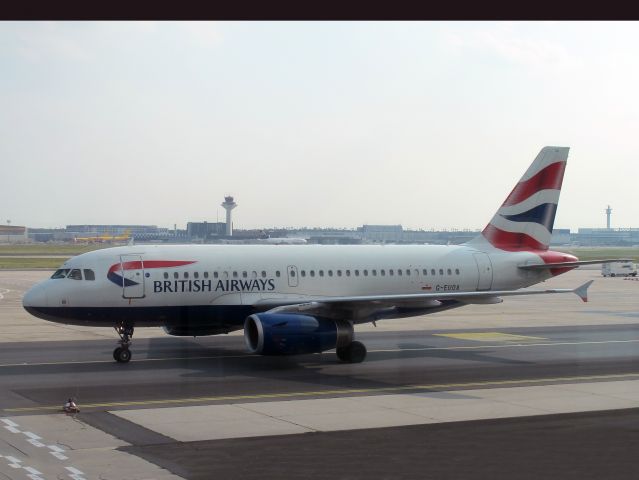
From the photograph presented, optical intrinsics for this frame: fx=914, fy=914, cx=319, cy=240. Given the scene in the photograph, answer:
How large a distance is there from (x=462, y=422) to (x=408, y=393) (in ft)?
14.6

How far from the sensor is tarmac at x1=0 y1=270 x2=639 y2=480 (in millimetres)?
17562

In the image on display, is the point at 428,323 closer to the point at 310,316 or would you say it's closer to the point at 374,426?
the point at 310,316

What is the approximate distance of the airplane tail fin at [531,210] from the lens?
39.8 m

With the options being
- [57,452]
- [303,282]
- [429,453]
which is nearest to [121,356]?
[303,282]

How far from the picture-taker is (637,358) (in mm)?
34219

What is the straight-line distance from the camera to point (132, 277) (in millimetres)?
32750

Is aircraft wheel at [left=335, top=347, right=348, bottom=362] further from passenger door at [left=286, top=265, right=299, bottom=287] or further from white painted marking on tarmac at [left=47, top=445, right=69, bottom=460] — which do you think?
white painted marking on tarmac at [left=47, top=445, right=69, bottom=460]

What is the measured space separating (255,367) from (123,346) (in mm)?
4971

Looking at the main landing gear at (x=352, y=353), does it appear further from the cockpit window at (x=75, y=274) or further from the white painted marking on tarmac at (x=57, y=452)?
the white painted marking on tarmac at (x=57, y=452)

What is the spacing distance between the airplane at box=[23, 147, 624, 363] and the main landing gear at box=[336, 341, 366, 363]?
1.4 inches

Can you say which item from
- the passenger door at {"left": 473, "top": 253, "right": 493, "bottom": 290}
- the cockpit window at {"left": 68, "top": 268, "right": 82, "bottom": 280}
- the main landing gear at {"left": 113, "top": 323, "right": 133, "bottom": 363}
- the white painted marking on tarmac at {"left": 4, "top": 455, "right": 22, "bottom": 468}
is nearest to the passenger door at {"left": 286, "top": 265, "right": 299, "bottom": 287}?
the main landing gear at {"left": 113, "top": 323, "right": 133, "bottom": 363}

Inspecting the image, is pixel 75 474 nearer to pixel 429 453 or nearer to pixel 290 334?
pixel 429 453

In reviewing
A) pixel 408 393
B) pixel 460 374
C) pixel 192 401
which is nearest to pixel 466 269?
pixel 460 374

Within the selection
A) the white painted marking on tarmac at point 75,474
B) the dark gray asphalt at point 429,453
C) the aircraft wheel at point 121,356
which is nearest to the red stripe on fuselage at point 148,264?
the aircraft wheel at point 121,356
